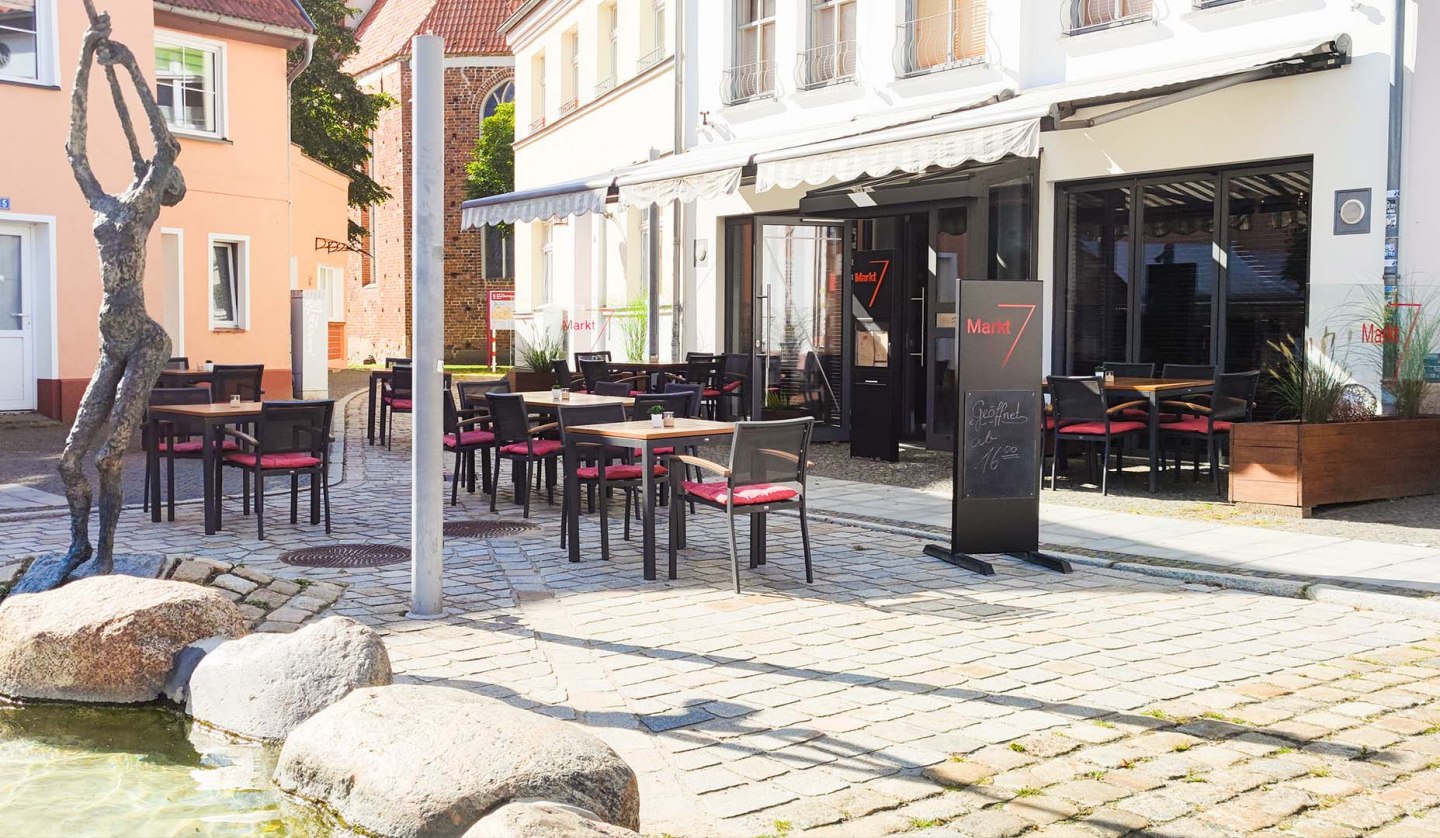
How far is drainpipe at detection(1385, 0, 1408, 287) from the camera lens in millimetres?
10578

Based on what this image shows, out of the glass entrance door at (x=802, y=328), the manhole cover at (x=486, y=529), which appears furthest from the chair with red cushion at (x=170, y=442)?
the glass entrance door at (x=802, y=328)

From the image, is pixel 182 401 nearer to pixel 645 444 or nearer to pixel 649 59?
pixel 645 444

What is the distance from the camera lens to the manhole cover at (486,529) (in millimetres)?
9133

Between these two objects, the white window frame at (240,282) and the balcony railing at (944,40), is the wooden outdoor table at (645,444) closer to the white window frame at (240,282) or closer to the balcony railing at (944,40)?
the balcony railing at (944,40)

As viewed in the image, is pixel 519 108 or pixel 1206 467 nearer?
pixel 1206 467

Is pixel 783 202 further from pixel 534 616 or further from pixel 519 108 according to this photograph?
pixel 519 108

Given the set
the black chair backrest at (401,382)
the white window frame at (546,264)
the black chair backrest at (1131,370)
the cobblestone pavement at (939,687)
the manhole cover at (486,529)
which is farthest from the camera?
the white window frame at (546,264)

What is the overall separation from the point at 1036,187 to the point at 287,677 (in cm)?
1036

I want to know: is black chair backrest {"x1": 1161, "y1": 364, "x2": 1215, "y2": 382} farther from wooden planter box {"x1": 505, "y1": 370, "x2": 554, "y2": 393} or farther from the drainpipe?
wooden planter box {"x1": 505, "y1": 370, "x2": 554, "y2": 393}

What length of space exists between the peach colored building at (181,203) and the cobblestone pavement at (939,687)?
9.07 metres

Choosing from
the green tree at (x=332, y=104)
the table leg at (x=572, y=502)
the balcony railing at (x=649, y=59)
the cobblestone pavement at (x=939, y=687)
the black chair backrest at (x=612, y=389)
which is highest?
the green tree at (x=332, y=104)

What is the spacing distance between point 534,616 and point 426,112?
7.83 ft

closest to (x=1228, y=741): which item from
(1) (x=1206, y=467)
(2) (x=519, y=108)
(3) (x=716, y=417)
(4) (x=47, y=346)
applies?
(1) (x=1206, y=467)

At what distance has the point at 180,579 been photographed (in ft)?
21.9
